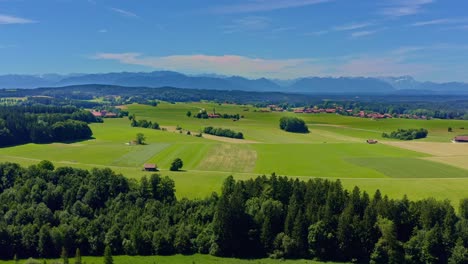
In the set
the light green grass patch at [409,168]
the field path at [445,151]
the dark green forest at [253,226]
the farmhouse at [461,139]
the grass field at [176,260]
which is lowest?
the grass field at [176,260]

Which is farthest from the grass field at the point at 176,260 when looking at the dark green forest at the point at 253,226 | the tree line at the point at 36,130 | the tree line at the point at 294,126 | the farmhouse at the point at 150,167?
the tree line at the point at 294,126

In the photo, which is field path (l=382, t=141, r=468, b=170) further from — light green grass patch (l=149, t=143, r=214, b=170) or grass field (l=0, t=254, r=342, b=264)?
grass field (l=0, t=254, r=342, b=264)

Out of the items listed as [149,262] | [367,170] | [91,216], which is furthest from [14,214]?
[367,170]

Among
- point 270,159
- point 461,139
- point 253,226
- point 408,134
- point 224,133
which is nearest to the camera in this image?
point 253,226

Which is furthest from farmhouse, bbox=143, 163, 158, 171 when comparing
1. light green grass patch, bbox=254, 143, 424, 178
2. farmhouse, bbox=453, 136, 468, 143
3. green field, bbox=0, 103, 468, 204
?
farmhouse, bbox=453, 136, 468, 143

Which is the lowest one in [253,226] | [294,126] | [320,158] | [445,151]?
[253,226]

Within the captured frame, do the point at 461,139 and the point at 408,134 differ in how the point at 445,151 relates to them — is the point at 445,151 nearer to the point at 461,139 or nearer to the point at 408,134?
the point at 461,139

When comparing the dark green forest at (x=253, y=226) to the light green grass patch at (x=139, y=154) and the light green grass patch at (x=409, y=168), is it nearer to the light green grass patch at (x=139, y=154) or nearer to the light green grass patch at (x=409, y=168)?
the light green grass patch at (x=409, y=168)

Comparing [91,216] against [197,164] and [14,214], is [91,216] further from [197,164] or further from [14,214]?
[197,164]

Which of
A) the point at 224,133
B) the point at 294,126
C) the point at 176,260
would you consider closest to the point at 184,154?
the point at 224,133
